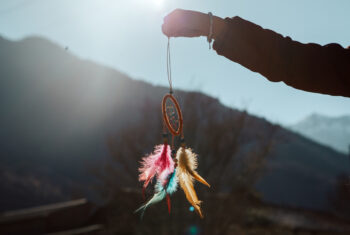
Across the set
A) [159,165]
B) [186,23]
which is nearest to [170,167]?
[159,165]

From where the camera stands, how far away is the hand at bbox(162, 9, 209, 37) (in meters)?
0.98

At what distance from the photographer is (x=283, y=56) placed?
3.24 ft

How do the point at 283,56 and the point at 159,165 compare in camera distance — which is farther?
the point at 159,165

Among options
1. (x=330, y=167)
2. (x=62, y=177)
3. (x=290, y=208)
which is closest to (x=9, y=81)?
(x=62, y=177)

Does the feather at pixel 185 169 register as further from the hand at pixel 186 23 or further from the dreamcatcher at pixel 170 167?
the hand at pixel 186 23

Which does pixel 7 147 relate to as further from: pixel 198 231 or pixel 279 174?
pixel 279 174

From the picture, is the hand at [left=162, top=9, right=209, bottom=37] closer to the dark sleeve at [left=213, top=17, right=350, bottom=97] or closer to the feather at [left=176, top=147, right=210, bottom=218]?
the dark sleeve at [left=213, top=17, right=350, bottom=97]

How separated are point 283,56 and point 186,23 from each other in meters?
0.34

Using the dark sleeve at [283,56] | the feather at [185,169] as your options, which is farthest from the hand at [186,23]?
the feather at [185,169]

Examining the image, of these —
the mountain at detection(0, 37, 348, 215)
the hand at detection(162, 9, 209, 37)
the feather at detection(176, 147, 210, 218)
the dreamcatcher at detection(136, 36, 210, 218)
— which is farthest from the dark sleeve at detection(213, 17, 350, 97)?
the mountain at detection(0, 37, 348, 215)

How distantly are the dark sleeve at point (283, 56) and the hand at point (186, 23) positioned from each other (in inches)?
2.5

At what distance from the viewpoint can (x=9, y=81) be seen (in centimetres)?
3653

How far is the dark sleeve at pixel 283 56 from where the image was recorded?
3.20ft

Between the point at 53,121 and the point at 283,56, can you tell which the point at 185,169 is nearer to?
the point at 283,56
